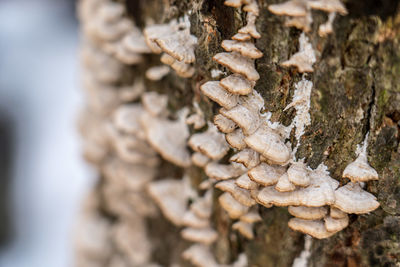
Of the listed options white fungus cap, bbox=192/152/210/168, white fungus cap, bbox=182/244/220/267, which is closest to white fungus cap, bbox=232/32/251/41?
white fungus cap, bbox=192/152/210/168

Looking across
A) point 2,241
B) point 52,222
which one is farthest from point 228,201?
point 2,241

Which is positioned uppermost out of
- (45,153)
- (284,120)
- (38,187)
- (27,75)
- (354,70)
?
(354,70)

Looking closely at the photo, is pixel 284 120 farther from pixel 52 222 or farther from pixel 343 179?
pixel 52 222

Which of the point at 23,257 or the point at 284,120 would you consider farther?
the point at 23,257

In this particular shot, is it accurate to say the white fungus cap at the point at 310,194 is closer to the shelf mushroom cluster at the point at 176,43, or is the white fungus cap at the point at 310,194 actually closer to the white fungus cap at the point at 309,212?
the white fungus cap at the point at 309,212

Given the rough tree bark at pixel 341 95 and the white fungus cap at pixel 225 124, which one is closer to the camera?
the rough tree bark at pixel 341 95

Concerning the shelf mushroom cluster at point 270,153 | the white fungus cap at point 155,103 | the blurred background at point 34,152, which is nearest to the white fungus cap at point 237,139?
the shelf mushroom cluster at point 270,153

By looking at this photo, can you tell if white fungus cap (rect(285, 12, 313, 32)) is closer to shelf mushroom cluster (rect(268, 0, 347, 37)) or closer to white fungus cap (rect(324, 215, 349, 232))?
shelf mushroom cluster (rect(268, 0, 347, 37))
